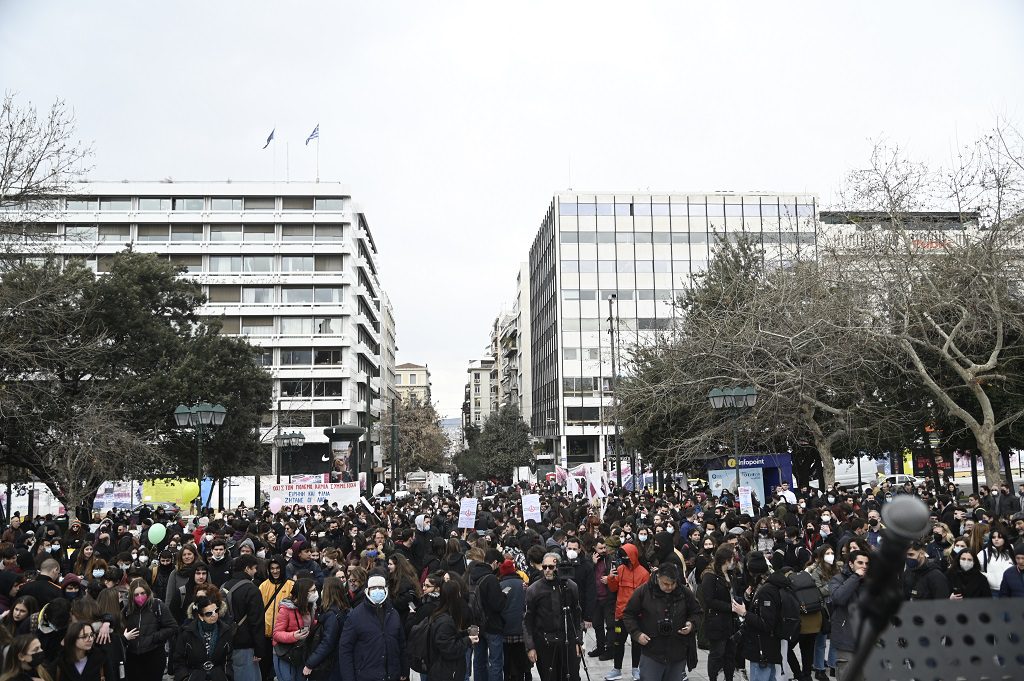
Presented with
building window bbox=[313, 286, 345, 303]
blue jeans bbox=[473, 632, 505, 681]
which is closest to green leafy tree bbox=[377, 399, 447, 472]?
building window bbox=[313, 286, 345, 303]

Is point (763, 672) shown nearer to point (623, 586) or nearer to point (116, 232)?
point (623, 586)

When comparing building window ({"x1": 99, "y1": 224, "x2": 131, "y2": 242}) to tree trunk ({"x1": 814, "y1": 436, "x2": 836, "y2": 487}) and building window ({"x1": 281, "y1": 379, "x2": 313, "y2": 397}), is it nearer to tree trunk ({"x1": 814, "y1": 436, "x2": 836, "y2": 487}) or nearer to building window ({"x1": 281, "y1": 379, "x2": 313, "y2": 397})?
building window ({"x1": 281, "y1": 379, "x2": 313, "y2": 397})

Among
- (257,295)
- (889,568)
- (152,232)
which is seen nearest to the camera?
(889,568)

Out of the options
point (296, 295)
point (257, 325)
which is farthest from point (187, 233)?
point (296, 295)

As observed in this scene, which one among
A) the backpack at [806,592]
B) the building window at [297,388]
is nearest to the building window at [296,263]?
the building window at [297,388]

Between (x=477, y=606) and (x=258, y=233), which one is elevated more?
(x=258, y=233)

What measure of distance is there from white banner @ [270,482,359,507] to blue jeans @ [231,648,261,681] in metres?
19.1

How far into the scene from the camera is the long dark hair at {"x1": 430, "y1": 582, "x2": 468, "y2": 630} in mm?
7918

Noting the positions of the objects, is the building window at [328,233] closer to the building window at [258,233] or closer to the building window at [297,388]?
the building window at [258,233]

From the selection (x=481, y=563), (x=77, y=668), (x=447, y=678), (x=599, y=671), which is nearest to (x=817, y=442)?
→ (x=599, y=671)

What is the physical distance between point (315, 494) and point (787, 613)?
22079mm

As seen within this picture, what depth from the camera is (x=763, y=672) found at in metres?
8.66

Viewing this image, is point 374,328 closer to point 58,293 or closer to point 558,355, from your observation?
point 558,355

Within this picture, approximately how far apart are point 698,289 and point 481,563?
32319 mm
